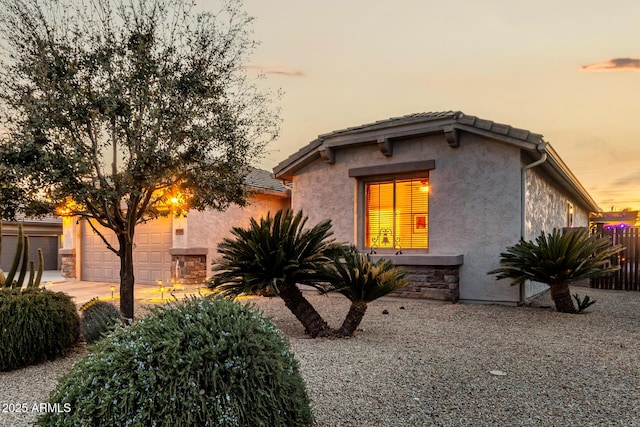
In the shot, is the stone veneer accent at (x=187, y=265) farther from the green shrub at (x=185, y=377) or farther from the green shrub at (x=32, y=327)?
the green shrub at (x=185, y=377)

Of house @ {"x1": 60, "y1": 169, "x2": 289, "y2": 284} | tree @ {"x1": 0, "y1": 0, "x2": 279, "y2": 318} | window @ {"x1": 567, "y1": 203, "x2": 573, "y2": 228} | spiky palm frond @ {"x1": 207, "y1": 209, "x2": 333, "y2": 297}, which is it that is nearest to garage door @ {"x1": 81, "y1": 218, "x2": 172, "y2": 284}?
house @ {"x1": 60, "y1": 169, "x2": 289, "y2": 284}

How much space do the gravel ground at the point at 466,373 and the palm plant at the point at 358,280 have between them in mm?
429

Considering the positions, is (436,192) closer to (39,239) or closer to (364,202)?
(364,202)

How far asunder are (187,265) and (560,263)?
1068cm

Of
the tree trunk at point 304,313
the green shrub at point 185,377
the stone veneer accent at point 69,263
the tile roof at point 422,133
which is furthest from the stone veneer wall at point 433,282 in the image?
the stone veneer accent at point 69,263

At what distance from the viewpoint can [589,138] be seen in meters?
14.0

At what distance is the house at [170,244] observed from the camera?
1373cm

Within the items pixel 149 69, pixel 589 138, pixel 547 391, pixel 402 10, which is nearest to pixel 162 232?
pixel 149 69

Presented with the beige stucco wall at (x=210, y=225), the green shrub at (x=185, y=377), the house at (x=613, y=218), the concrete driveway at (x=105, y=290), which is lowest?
the concrete driveway at (x=105, y=290)

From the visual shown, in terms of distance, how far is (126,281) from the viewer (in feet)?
21.9

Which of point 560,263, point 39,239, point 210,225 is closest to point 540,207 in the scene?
point 560,263

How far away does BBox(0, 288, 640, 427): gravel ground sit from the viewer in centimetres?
338

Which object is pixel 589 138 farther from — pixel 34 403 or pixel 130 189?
pixel 34 403

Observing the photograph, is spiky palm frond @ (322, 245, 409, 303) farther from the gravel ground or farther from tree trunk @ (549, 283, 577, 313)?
tree trunk @ (549, 283, 577, 313)
